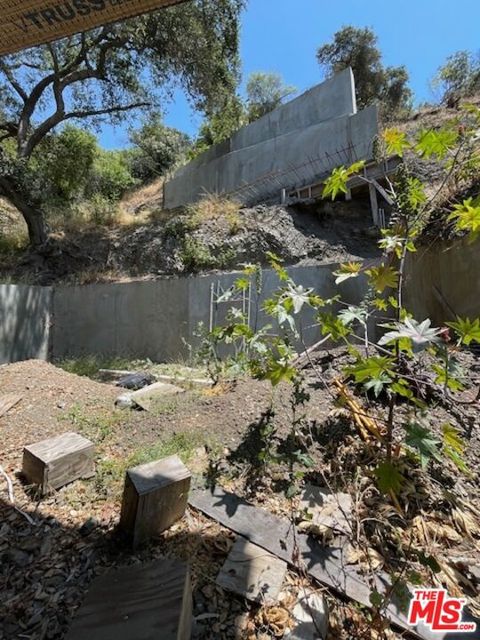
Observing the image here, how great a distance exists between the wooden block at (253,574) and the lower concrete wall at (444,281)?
9.92ft

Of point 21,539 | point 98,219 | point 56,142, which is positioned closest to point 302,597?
A: point 21,539

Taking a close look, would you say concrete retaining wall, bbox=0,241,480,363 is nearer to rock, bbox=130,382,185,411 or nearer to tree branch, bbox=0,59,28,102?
rock, bbox=130,382,185,411

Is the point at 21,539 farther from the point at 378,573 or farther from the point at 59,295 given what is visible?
the point at 59,295

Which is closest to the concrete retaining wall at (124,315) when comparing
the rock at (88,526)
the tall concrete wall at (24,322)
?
the tall concrete wall at (24,322)

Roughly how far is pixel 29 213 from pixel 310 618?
353 inches

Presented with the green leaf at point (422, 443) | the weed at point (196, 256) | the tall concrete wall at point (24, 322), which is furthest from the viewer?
the weed at point (196, 256)

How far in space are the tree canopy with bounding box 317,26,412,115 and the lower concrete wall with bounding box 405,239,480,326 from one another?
11386 millimetres

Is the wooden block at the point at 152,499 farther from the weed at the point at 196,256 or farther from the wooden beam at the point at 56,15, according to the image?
the weed at the point at 196,256

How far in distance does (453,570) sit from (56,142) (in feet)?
39.2

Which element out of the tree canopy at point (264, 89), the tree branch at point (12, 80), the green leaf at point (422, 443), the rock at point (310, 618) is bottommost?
the rock at point (310, 618)

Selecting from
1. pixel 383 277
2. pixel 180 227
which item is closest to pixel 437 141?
pixel 383 277

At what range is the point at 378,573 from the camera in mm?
1326

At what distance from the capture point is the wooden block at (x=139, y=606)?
902 mm

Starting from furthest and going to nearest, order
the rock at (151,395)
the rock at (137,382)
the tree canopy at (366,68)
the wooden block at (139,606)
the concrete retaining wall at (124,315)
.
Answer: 1. the tree canopy at (366,68)
2. the concrete retaining wall at (124,315)
3. the rock at (137,382)
4. the rock at (151,395)
5. the wooden block at (139,606)
